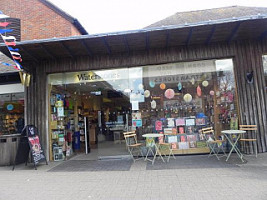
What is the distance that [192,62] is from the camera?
638cm

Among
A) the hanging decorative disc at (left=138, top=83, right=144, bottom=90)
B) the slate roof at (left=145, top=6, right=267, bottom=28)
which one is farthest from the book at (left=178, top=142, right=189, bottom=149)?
the slate roof at (left=145, top=6, right=267, bottom=28)

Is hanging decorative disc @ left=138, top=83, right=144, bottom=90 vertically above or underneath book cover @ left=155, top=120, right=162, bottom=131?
above

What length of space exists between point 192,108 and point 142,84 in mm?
1932

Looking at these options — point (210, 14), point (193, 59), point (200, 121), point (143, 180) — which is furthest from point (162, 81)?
point (210, 14)

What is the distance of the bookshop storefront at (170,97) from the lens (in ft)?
21.1

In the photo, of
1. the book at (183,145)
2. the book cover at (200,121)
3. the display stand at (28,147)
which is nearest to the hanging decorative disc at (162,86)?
the book cover at (200,121)

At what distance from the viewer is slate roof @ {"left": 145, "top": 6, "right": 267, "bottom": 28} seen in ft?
30.4

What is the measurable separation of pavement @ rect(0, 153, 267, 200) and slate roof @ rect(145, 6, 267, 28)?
6657 mm

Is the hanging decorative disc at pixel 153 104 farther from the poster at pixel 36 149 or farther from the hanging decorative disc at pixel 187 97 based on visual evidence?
the poster at pixel 36 149

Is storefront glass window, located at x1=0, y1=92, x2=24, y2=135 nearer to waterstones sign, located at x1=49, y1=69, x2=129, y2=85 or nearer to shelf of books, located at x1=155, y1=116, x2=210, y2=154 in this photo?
waterstones sign, located at x1=49, y1=69, x2=129, y2=85

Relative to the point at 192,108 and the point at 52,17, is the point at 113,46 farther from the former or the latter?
the point at 52,17

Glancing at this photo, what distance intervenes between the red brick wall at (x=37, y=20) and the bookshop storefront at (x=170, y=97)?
3210mm

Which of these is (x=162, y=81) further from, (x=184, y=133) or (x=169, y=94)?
(x=184, y=133)

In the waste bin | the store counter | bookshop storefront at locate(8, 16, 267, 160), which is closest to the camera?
bookshop storefront at locate(8, 16, 267, 160)
